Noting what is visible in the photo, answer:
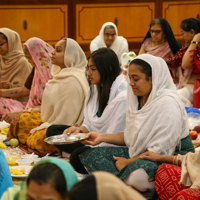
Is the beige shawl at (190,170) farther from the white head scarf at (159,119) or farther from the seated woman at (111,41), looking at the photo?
the seated woman at (111,41)

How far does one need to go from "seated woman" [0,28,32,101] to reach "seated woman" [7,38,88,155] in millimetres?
1200

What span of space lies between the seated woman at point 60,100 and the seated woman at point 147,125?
0.82 metres

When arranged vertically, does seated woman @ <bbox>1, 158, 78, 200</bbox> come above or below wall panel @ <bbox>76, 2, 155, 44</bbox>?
below

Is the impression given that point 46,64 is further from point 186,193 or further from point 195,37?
point 186,193

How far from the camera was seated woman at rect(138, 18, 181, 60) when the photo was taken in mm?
5172

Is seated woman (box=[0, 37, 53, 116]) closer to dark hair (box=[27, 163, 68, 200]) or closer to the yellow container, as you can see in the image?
the yellow container

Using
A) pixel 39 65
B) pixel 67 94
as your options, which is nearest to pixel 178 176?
pixel 67 94

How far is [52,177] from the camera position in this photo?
111 centimetres

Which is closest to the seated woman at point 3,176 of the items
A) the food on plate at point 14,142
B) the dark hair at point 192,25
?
the food on plate at point 14,142

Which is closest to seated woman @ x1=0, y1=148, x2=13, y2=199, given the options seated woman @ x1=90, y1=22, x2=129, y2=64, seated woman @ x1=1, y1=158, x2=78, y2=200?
seated woman @ x1=1, y1=158, x2=78, y2=200

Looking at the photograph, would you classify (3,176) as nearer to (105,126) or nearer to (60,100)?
(105,126)

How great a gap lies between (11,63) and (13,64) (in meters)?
0.03

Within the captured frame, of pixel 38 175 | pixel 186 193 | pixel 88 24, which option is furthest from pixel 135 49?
pixel 38 175

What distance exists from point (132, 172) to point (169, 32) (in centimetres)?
323
